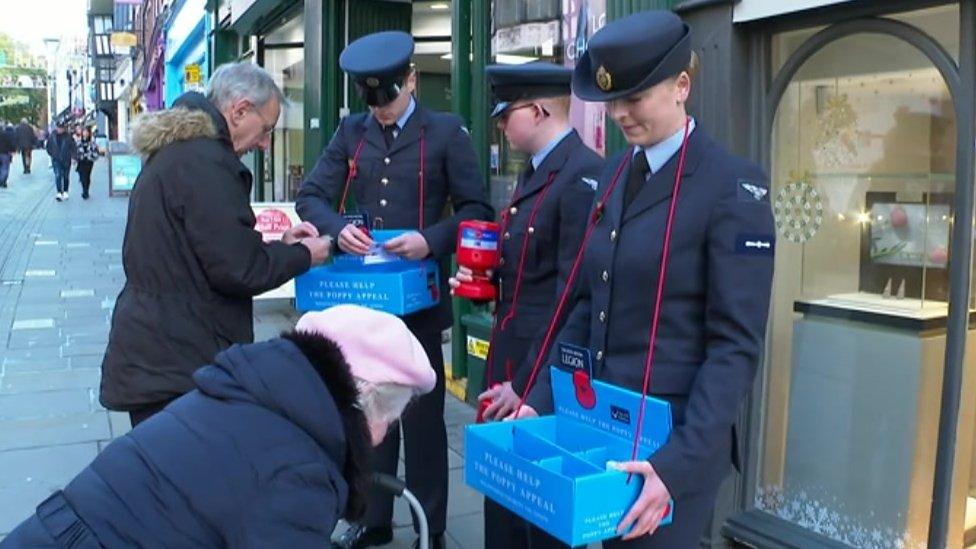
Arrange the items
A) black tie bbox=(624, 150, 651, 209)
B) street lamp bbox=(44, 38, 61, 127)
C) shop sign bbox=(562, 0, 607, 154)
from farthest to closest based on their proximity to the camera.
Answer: street lamp bbox=(44, 38, 61, 127)
shop sign bbox=(562, 0, 607, 154)
black tie bbox=(624, 150, 651, 209)

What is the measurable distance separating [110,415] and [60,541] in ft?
15.7

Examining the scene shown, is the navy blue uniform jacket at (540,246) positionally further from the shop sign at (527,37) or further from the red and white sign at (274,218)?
the red and white sign at (274,218)

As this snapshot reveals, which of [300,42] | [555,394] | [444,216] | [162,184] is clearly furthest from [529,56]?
[300,42]

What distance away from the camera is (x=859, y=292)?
3.85 m

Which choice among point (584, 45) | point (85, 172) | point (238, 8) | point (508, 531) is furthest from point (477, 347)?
point (85, 172)

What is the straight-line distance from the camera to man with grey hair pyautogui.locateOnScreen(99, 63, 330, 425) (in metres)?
3.05

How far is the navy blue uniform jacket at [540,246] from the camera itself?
119 inches

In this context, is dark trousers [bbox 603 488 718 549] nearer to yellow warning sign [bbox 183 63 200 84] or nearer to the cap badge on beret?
the cap badge on beret

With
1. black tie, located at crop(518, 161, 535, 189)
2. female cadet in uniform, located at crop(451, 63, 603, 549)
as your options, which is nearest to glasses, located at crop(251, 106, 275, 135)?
female cadet in uniform, located at crop(451, 63, 603, 549)

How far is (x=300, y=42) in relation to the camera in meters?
11.2

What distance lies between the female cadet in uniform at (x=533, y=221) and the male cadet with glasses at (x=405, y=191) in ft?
1.70

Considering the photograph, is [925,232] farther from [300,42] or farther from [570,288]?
[300,42]

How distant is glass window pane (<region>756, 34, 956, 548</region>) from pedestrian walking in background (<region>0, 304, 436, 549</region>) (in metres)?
2.26

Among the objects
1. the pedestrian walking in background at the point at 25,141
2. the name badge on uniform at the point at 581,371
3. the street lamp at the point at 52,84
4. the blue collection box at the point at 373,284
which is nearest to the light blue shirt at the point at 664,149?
the name badge on uniform at the point at 581,371
